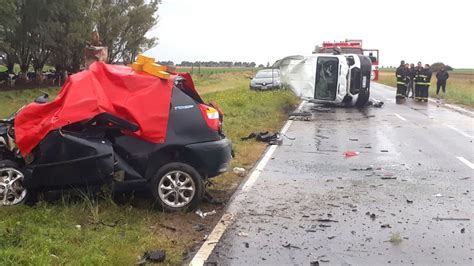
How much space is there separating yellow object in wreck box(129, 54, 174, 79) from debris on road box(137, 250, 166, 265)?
90.5 inches

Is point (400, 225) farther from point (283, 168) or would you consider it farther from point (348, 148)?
point (348, 148)

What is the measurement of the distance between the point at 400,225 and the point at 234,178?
3.02 meters

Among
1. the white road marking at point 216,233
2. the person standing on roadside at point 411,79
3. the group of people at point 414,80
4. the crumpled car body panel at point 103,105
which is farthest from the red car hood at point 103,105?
the person standing on roadside at point 411,79

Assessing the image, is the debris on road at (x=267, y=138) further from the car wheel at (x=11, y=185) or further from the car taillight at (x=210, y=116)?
the car wheel at (x=11, y=185)

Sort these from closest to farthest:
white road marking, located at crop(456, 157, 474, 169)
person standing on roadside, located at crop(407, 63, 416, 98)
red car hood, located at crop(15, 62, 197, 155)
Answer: red car hood, located at crop(15, 62, 197, 155), white road marking, located at crop(456, 157, 474, 169), person standing on roadside, located at crop(407, 63, 416, 98)

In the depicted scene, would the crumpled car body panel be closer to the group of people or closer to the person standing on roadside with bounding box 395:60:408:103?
the group of people

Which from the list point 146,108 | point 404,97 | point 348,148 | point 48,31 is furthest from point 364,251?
point 404,97

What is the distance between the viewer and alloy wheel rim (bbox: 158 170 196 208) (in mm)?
6195

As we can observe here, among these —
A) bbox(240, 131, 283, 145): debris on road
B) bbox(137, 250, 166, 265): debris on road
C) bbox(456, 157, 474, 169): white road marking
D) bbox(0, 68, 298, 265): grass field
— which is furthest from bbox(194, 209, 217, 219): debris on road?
bbox(240, 131, 283, 145): debris on road

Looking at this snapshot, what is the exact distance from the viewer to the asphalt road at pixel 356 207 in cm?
513

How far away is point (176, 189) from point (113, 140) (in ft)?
2.99

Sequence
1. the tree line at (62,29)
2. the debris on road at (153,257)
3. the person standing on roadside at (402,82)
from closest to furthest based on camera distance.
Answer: the debris on road at (153,257) → the tree line at (62,29) → the person standing on roadside at (402,82)

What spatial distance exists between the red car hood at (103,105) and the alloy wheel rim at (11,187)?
0.99ft

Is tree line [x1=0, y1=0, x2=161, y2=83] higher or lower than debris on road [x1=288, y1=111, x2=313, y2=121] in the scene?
higher
